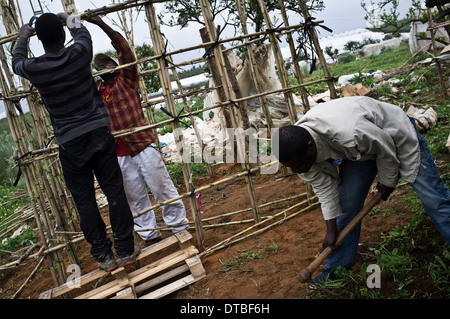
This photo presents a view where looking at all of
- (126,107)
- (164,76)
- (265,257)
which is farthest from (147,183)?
(265,257)

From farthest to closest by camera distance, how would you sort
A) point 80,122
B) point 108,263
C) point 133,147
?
point 133,147 < point 108,263 < point 80,122

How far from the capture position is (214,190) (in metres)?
5.51

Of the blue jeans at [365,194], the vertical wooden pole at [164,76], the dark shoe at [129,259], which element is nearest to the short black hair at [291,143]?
the blue jeans at [365,194]

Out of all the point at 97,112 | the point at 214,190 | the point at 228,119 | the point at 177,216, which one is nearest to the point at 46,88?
the point at 97,112

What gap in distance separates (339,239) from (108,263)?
6.11 ft

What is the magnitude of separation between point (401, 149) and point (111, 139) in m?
2.11

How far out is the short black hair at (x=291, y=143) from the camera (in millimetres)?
1900

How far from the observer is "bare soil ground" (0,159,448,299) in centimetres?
263

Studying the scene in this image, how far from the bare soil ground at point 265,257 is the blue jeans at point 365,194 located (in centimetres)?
27

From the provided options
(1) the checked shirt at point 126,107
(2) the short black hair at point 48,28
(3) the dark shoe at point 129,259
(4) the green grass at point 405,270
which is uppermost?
(2) the short black hair at point 48,28

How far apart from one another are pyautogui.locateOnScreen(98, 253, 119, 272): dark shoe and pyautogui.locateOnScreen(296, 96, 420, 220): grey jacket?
185 centimetres

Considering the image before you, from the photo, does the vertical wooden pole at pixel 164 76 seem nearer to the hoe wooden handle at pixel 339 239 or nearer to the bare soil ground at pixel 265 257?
the bare soil ground at pixel 265 257

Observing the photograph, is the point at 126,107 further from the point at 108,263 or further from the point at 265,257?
the point at 265,257

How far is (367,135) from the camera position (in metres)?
1.84
